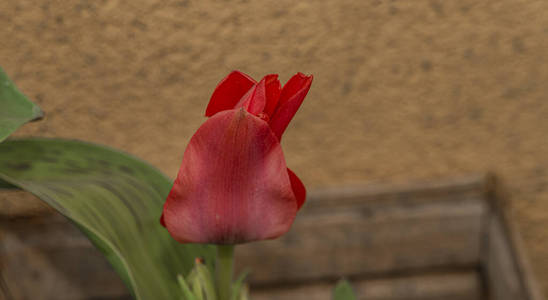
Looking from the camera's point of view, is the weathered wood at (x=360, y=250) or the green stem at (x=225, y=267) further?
the weathered wood at (x=360, y=250)

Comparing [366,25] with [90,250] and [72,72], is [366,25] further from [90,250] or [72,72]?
[90,250]

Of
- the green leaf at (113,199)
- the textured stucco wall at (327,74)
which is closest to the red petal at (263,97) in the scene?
the green leaf at (113,199)

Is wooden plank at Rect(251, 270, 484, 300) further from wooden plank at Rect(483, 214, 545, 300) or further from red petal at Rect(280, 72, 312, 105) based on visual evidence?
red petal at Rect(280, 72, 312, 105)

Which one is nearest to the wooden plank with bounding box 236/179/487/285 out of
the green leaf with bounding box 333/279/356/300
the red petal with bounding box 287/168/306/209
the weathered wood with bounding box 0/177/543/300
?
the weathered wood with bounding box 0/177/543/300

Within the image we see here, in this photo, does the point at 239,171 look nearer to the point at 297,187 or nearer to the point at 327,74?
the point at 297,187

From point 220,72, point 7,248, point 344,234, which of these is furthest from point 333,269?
point 7,248

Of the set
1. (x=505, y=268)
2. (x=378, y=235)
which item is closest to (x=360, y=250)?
(x=378, y=235)

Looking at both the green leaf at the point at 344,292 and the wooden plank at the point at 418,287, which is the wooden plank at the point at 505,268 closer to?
the wooden plank at the point at 418,287
